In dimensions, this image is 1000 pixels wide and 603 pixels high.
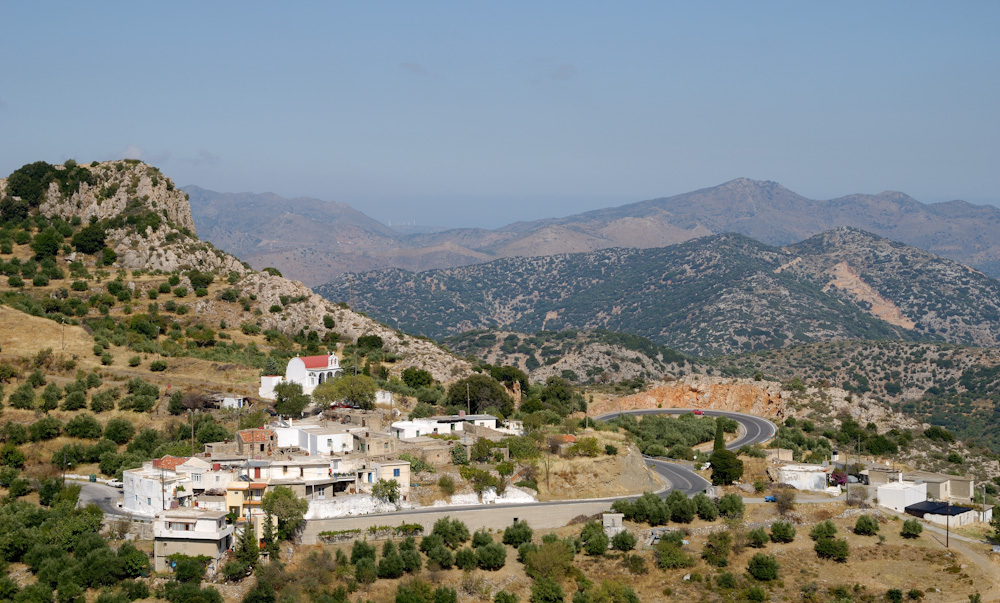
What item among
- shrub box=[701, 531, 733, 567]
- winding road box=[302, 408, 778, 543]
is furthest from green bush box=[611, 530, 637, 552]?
shrub box=[701, 531, 733, 567]

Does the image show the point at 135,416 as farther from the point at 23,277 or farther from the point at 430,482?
the point at 23,277

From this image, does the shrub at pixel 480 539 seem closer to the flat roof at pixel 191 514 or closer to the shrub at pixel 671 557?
the shrub at pixel 671 557

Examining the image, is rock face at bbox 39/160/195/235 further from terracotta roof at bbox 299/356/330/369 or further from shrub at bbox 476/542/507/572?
shrub at bbox 476/542/507/572

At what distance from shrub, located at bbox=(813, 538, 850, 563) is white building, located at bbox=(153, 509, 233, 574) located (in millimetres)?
29978

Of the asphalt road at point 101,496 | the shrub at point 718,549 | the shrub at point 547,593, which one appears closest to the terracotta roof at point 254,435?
the asphalt road at point 101,496

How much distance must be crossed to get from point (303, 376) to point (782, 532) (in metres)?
34.7

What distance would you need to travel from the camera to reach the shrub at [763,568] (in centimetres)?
5116

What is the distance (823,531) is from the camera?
5381 cm

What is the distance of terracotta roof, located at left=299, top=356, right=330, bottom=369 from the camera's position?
2864 inches

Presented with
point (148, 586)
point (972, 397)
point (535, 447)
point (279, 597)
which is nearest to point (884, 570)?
point (535, 447)

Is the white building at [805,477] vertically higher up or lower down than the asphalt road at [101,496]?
lower down

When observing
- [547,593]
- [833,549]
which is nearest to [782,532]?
[833,549]

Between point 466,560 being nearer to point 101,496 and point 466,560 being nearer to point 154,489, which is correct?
point 154,489

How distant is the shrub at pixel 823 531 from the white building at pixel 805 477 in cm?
746
